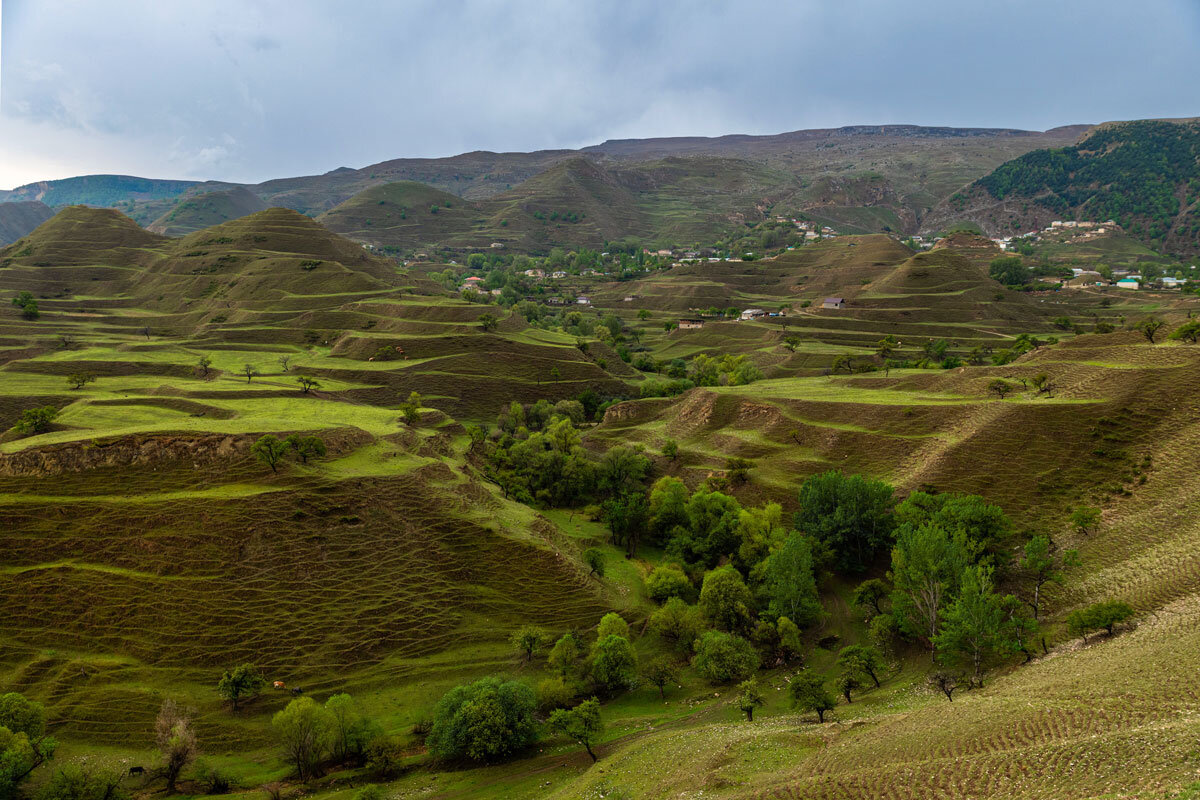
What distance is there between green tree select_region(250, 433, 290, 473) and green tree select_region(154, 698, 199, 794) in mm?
20986

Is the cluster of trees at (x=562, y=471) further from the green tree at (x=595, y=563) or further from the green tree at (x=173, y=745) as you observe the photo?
the green tree at (x=173, y=745)

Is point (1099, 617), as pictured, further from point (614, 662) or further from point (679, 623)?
point (614, 662)

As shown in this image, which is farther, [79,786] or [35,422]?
[35,422]

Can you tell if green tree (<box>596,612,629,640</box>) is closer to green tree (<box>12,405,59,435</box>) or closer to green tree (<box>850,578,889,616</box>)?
green tree (<box>850,578,889,616</box>)

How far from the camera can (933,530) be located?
43.3 m

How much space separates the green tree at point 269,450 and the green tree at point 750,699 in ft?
136

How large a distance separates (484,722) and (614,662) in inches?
408

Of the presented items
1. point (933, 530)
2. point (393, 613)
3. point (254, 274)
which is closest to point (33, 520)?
point (393, 613)

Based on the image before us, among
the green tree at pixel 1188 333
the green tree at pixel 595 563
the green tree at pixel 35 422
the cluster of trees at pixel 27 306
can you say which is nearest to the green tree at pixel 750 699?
the green tree at pixel 595 563

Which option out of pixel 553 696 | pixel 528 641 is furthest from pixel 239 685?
pixel 553 696

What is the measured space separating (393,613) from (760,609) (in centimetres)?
2935

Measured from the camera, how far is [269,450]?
2052 inches

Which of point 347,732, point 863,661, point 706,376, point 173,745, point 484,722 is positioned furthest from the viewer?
point 706,376

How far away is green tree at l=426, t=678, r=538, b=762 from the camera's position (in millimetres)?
36500
